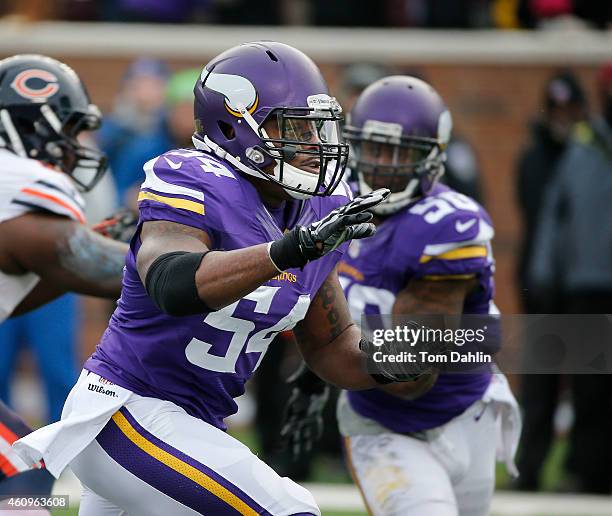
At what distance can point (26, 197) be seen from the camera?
435 centimetres

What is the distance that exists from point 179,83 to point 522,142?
2.61 m

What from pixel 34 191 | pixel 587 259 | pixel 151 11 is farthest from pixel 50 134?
pixel 151 11

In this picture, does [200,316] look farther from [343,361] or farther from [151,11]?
[151,11]

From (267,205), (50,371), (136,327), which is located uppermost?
(267,205)

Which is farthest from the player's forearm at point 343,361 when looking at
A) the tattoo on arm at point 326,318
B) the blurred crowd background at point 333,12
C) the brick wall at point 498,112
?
the blurred crowd background at point 333,12

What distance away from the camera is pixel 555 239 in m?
7.39

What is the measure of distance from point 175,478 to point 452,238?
52.9 inches

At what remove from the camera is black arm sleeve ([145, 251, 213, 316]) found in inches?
127

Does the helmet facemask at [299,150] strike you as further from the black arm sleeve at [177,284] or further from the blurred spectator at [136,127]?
the blurred spectator at [136,127]

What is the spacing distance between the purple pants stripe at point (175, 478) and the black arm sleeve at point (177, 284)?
1.35ft

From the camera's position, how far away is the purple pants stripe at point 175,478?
3.45m

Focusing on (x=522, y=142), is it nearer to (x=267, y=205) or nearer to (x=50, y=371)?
(x=50, y=371)

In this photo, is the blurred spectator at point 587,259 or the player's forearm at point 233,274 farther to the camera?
the blurred spectator at point 587,259

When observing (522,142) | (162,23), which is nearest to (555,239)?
(522,142)
